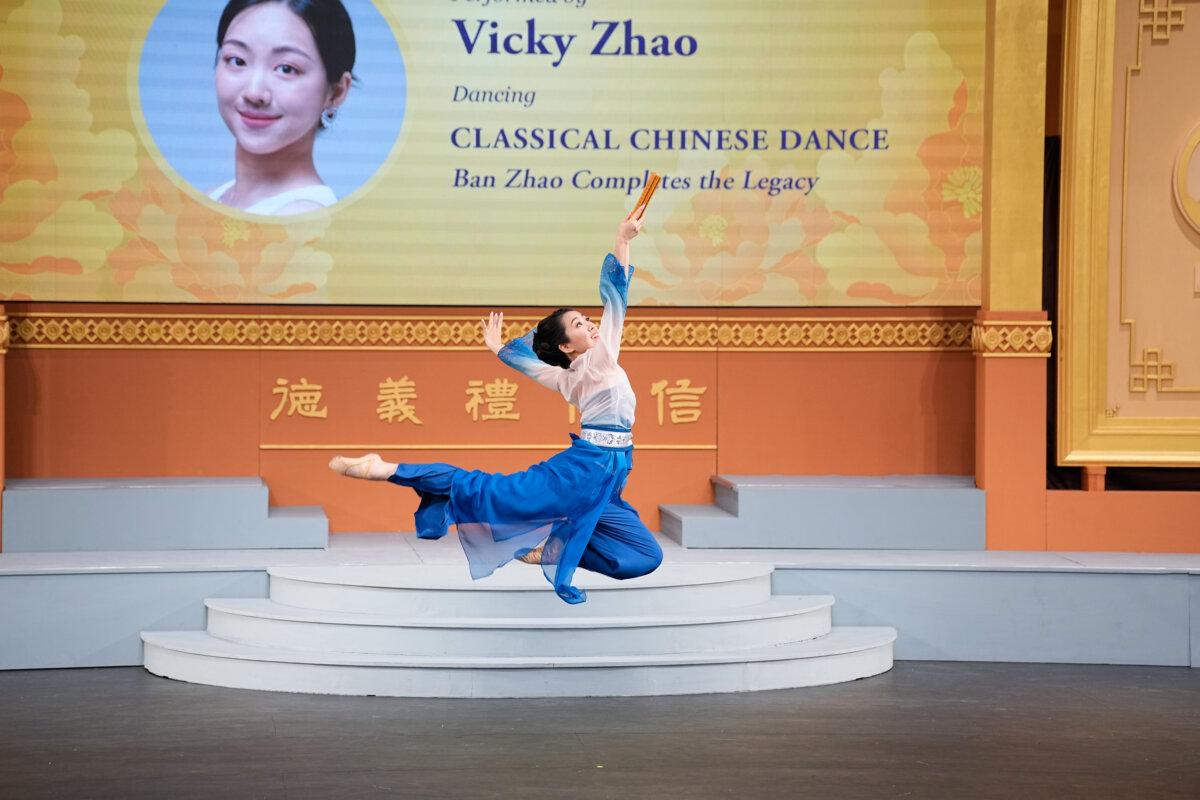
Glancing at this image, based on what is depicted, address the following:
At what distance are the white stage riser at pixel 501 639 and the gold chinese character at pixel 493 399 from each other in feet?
6.09

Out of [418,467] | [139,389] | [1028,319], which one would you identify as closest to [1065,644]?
[1028,319]

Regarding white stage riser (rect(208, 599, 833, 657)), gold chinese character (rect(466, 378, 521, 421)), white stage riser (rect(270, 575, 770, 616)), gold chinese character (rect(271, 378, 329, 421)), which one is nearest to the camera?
white stage riser (rect(208, 599, 833, 657))

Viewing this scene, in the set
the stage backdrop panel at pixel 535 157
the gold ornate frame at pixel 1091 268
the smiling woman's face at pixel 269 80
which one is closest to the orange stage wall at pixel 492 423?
the gold ornate frame at pixel 1091 268

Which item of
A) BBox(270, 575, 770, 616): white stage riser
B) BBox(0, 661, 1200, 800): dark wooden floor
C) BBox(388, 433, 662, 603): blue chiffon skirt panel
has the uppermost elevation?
BBox(388, 433, 662, 603): blue chiffon skirt panel

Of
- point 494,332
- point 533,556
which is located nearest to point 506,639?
point 533,556

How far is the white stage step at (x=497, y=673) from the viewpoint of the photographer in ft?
16.6

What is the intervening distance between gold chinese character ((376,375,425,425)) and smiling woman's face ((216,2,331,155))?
45.5 inches

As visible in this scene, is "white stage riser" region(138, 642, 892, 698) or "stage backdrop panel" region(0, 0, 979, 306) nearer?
"white stage riser" region(138, 642, 892, 698)

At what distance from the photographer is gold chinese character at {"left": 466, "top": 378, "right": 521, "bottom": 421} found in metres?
6.96

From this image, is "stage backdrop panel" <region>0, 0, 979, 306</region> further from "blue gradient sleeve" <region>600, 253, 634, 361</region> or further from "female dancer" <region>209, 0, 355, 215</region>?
"blue gradient sleeve" <region>600, 253, 634, 361</region>

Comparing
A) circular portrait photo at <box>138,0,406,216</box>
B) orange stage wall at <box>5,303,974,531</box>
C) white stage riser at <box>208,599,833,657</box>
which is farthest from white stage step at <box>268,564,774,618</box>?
circular portrait photo at <box>138,0,406,216</box>

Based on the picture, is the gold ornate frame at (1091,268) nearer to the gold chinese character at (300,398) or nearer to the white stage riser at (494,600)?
the white stage riser at (494,600)

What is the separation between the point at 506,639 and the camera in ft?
17.1

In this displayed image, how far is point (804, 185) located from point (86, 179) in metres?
3.15
